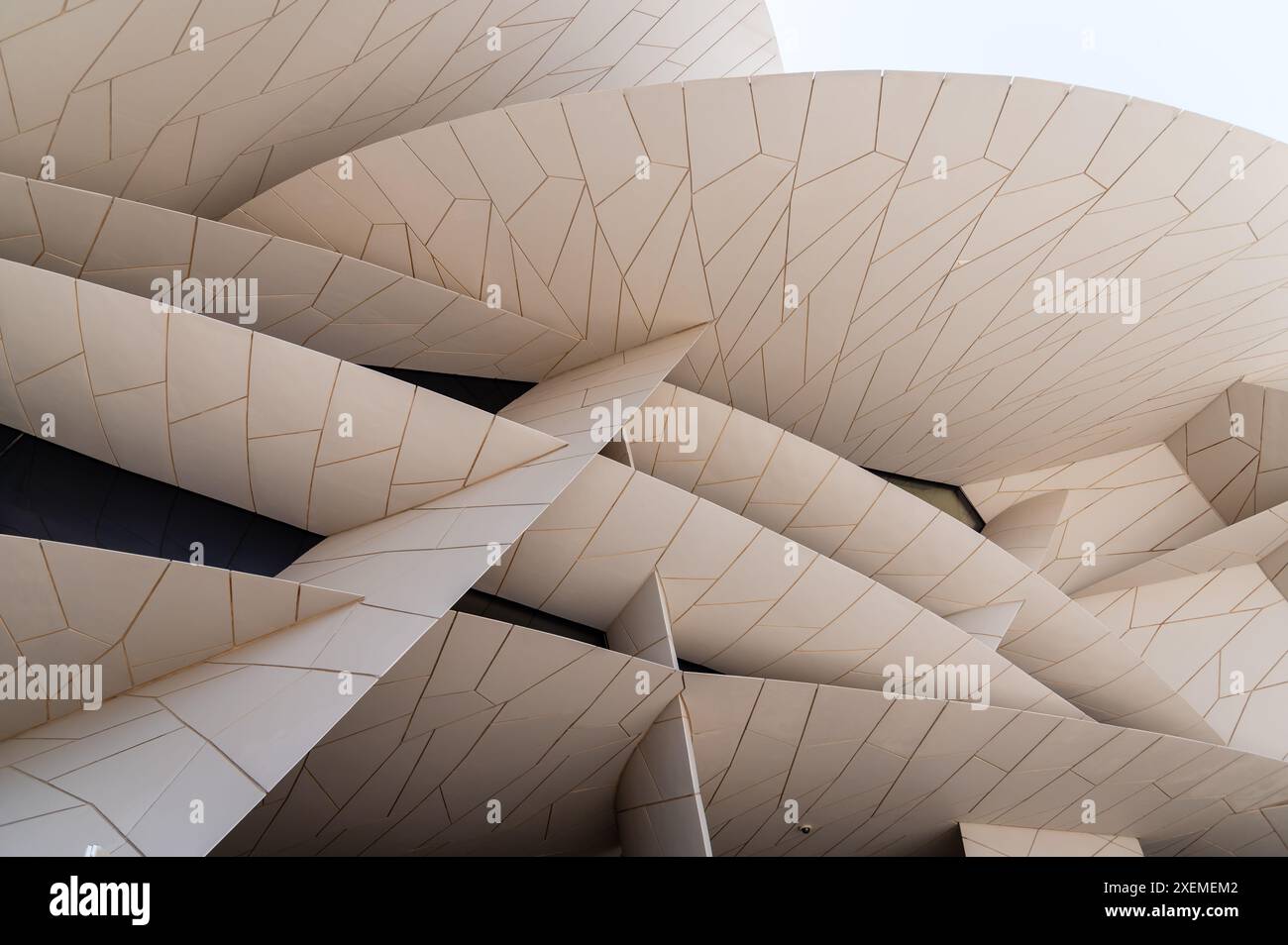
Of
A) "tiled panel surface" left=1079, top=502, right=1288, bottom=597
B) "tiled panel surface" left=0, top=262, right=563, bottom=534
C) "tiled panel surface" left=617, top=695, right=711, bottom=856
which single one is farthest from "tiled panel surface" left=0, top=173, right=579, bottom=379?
"tiled panel surface" left=1079, top=502, right=1288, bottom=597

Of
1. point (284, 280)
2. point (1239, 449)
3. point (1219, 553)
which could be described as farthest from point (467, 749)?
point (1239, 449)

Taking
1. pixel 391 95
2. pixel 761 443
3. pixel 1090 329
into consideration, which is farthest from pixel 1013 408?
pixel 391 95

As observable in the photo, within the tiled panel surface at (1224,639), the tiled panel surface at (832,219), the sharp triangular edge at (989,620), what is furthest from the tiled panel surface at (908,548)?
the tiled panel surface at (1224,639)

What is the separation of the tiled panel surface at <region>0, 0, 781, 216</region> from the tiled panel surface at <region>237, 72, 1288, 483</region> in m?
1.53

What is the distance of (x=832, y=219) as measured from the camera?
12.3 m

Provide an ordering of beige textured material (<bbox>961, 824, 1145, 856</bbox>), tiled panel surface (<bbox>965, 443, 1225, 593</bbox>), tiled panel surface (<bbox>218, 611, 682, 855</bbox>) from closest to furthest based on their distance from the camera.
Result: tiled panel surface (<bbox>218, 611, 682, 855</bbox>), beige textured material (<bbox>961, 824, 1145, 856</bbox>), tiled panel surface (<bbox>965, 443, 1225, 593</bbox>)

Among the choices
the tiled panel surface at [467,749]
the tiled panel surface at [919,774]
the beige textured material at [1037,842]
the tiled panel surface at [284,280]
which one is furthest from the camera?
the beige textured material at [1037,842]

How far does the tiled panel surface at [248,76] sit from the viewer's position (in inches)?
424

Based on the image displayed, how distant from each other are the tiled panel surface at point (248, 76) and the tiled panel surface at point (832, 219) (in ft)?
5.03

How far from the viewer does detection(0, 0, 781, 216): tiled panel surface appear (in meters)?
10.8

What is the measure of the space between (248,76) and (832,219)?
7.69 meters

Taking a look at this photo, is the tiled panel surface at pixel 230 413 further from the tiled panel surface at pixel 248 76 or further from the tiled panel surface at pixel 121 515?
the tiled panel surface at pixel 248 76

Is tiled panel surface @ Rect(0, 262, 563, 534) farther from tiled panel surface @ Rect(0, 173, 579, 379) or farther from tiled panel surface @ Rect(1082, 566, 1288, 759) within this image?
tiled panel surface @ Rect(1082, 566, 1288, 759)
